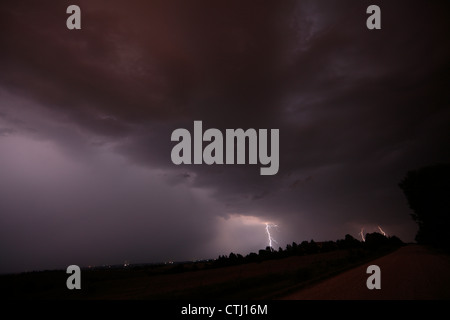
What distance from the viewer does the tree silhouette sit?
97.0ft

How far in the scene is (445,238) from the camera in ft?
97.9

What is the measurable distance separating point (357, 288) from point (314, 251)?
40.7 m

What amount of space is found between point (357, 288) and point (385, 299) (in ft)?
6.88

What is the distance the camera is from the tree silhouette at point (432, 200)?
97.0 ft

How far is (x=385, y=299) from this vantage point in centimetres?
861

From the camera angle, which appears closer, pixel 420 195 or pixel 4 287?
pixel 4 287

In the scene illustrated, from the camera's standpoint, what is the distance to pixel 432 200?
104 feet
